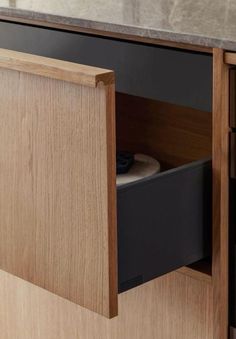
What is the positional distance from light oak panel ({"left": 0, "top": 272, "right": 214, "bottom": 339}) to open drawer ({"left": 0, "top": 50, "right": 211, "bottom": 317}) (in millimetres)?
101

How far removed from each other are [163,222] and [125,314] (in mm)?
297

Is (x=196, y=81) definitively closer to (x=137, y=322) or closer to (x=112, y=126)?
(x=112, y=126)

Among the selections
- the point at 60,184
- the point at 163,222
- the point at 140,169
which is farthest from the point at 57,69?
the point at 140,169

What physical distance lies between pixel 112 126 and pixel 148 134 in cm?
55

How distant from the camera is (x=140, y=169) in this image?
163 centimetres

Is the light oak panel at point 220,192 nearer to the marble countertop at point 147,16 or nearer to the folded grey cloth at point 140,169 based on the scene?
the marble countertop at point 147,16

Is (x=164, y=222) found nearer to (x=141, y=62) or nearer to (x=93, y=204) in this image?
(x=93, y=204)

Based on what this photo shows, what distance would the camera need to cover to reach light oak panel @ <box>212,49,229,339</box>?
133cm

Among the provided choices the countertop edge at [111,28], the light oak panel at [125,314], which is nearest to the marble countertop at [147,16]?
the countertop edge at [111,28]

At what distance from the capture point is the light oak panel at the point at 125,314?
1.49 meters

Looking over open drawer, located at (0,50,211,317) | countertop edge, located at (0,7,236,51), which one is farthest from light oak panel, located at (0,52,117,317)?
countertop edge, located at (0,7,236,51)

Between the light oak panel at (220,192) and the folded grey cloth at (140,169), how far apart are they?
23 centimetres

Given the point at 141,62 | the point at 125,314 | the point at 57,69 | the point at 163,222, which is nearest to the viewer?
the point at 57,69

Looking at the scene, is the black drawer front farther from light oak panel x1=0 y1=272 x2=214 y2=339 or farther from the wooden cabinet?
light oak panel x1=0 y1=272 x2=214 y2=339
